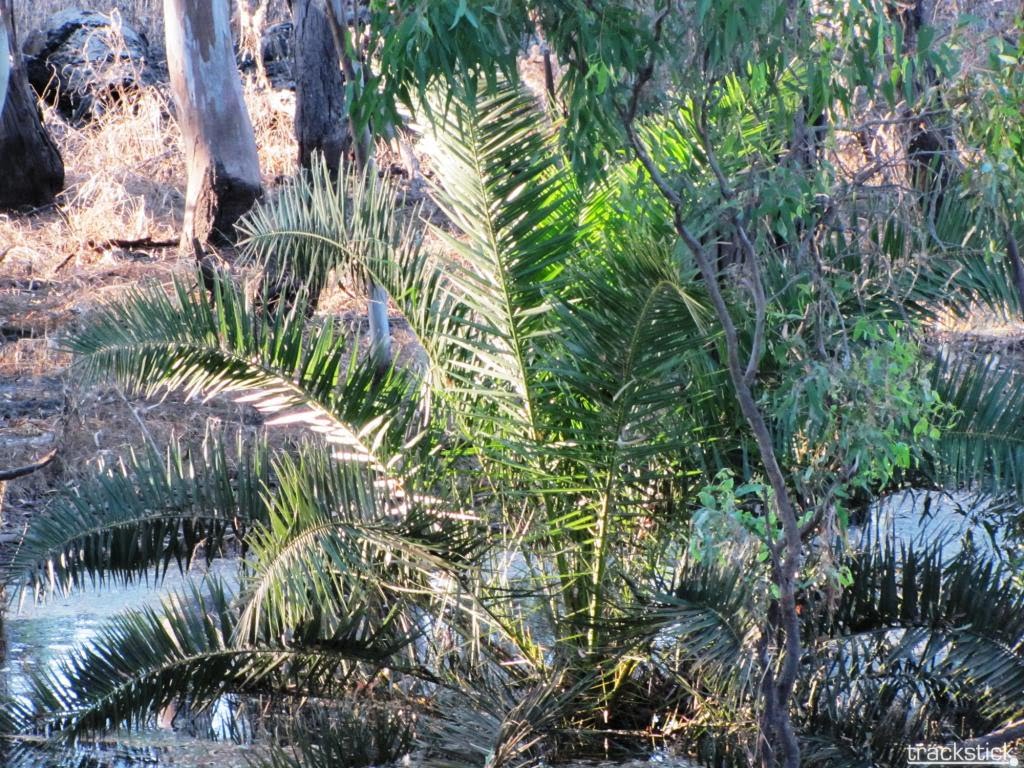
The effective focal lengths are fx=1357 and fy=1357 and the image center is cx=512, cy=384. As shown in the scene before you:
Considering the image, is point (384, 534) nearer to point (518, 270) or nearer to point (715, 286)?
point (518, 270)

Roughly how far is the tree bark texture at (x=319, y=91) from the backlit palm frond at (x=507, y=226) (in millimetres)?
5525

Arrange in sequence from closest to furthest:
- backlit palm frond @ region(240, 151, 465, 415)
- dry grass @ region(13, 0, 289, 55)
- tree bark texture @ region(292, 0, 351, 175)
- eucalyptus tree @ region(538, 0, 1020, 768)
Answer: eucalyptus tree @ region(538, 0, 1020, 768) → backlit palm frond @ region(240, 151, 465, 415) → tree bark texture @ region(292, 0, 351, 175) → dry grass @ region(13, 0, 289, 55)

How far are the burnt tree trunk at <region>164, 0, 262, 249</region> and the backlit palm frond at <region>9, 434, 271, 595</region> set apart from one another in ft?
18.5

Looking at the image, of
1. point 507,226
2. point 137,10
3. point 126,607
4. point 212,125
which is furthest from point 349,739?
point 137,10

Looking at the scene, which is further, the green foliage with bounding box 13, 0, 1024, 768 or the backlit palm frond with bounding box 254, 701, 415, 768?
the backlit palm frond with bounding box 254, 701, 415, 768

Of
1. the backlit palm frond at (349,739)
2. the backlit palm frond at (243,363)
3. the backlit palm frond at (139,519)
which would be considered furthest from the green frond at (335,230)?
the backlit palm frond at (349,739)

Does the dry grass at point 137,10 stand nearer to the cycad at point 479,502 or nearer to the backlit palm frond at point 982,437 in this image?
the cycad at point 479,502

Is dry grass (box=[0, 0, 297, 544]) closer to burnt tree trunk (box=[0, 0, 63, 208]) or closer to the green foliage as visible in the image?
burnt tree trunk (box=[0, 0, 63, 208])

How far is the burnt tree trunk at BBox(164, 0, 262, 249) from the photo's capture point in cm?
1034

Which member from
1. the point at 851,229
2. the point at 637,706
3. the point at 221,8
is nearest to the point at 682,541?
the point at 637,706

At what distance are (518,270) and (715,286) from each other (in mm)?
1162

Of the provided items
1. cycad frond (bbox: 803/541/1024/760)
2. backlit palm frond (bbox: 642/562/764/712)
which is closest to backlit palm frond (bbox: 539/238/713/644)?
backlit palm frond (bbox: 642/562/764/712)

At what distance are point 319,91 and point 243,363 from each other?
218 inches

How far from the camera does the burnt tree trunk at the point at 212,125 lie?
33.9 feet
